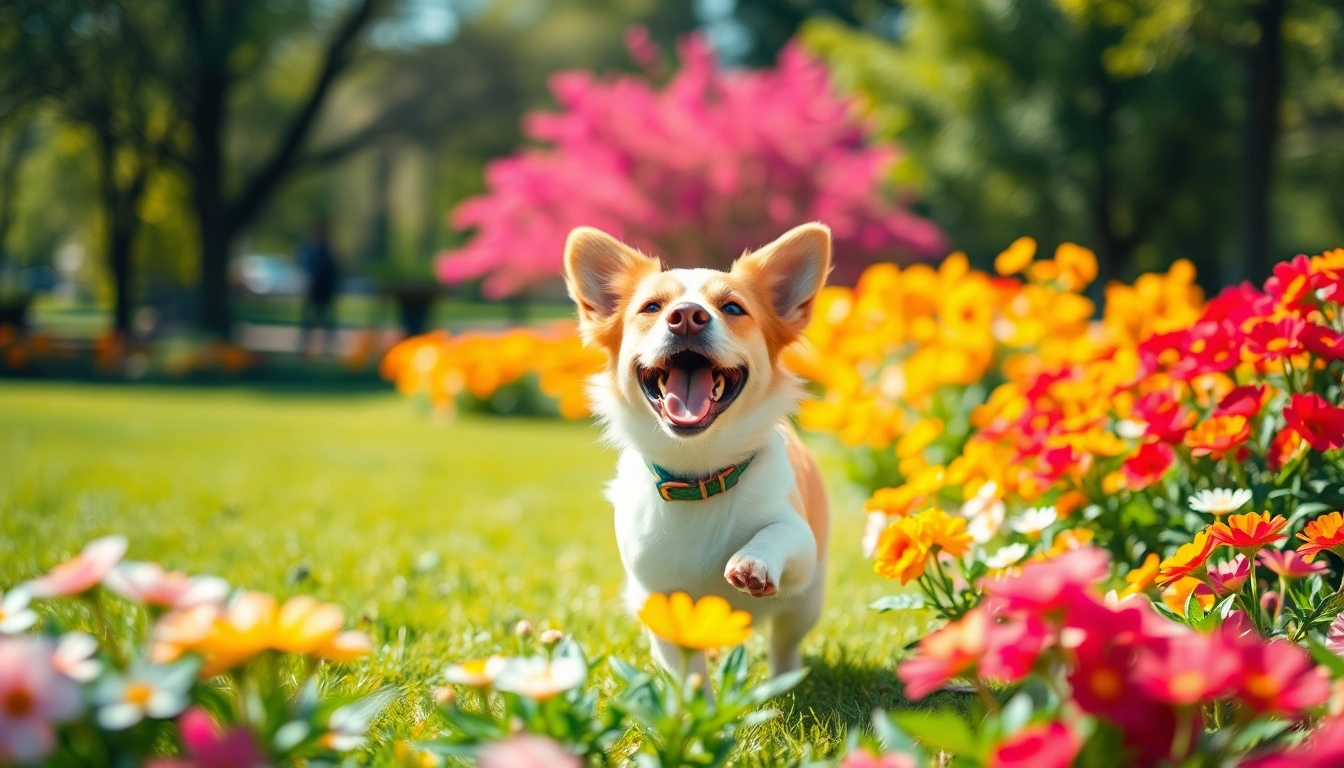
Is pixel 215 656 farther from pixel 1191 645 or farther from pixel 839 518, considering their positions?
pixel 839 518

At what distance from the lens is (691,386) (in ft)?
8.82

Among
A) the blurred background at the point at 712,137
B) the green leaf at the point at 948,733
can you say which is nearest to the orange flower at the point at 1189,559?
the green leaf at the point at 948,733

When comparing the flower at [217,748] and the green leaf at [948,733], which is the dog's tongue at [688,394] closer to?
the green leaf at [948,733]

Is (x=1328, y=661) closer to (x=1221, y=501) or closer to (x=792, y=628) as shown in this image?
(x=1221, y=501)

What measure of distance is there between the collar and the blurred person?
16091mm

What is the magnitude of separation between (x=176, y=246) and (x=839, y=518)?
25153 millimetres

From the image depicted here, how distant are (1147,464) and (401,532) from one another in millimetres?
3540

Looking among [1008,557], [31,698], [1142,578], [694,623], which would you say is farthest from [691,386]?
[31,698]

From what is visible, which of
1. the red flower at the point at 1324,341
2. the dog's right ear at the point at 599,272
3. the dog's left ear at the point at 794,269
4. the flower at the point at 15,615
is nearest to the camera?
the flower at the point at 15,615

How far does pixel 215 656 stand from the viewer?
1479mm

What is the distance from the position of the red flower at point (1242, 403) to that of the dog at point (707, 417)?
1091 mm

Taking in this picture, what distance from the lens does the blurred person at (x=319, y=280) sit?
57.3 ft

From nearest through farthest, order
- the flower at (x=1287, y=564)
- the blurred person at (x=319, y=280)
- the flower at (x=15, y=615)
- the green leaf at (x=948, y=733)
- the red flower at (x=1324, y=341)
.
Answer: the green leaf at (x=948, y=733)
the flower at (x=15, y=615)
the flower at (x=1287, y=564)
the red flower at (x=1324, y=341)
the blurred person at (x=319, y=280)

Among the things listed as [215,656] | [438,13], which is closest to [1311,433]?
[215,656]
